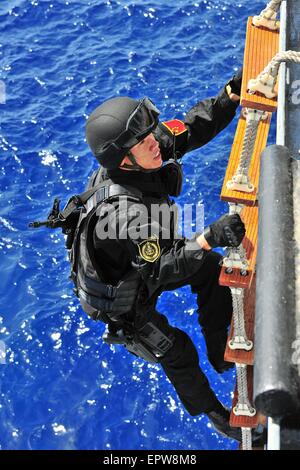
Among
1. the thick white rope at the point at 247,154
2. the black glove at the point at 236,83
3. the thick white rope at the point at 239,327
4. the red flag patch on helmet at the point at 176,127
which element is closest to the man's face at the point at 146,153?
the red flag patch on helmet at the point at 176,127

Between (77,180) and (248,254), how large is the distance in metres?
5.49

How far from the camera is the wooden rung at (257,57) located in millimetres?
4109

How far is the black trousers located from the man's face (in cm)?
105

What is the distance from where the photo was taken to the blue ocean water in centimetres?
722

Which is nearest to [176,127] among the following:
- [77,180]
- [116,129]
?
[116,129]

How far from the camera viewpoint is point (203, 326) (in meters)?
5.76

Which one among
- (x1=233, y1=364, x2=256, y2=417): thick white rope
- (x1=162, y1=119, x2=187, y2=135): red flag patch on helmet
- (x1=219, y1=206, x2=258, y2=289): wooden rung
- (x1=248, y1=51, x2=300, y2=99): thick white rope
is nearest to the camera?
(x1=248, y1=51, x2=300, y2=99): thick white rope

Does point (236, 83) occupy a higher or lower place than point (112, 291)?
higher

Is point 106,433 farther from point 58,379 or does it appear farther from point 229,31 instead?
point 229,31

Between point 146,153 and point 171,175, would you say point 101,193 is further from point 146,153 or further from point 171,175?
point 171,175

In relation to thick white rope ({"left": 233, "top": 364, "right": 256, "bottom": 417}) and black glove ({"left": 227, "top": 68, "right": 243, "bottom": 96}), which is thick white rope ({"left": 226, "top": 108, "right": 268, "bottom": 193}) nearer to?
black glove ({"left": 227, "top": 68, "right": 243, "bottom": 96})

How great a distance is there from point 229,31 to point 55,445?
317 inches

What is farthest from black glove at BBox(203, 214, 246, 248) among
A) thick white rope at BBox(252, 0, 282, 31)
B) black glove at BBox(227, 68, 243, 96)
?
thick white rope at BBox(252, 0, 282, 31)

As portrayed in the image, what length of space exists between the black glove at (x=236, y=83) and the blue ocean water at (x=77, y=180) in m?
3.64
